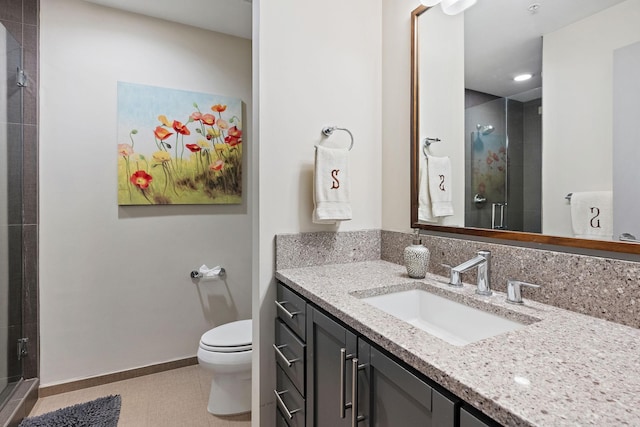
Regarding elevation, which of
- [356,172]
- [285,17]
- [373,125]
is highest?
[285,17]

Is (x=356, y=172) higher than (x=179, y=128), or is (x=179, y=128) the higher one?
(x=179, y=128)

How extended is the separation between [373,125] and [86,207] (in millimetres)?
1826

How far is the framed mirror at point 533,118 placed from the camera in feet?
2.79

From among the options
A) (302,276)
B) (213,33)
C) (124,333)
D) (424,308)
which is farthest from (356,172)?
(124,333)

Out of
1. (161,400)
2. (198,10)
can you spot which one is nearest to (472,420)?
(161,400)

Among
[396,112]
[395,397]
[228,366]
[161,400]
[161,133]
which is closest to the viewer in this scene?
[395,397]

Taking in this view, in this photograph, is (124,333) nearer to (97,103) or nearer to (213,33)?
(97,103)

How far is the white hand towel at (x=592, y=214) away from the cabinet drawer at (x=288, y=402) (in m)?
1.05

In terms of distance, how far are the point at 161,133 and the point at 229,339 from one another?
4.67ft

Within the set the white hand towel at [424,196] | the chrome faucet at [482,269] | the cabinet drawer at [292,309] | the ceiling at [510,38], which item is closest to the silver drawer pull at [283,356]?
the cabinet drawer at [292,309]

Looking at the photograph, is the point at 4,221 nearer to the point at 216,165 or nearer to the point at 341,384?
the point at 216,165

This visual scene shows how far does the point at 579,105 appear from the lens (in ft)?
3.03

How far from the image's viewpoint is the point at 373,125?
1.65m

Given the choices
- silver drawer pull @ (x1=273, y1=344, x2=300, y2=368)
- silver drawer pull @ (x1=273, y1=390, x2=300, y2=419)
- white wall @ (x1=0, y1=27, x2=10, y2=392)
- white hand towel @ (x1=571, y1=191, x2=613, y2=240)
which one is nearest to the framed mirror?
white hand towel @ (x1=571, y1=191, x2=613, y2=240)
